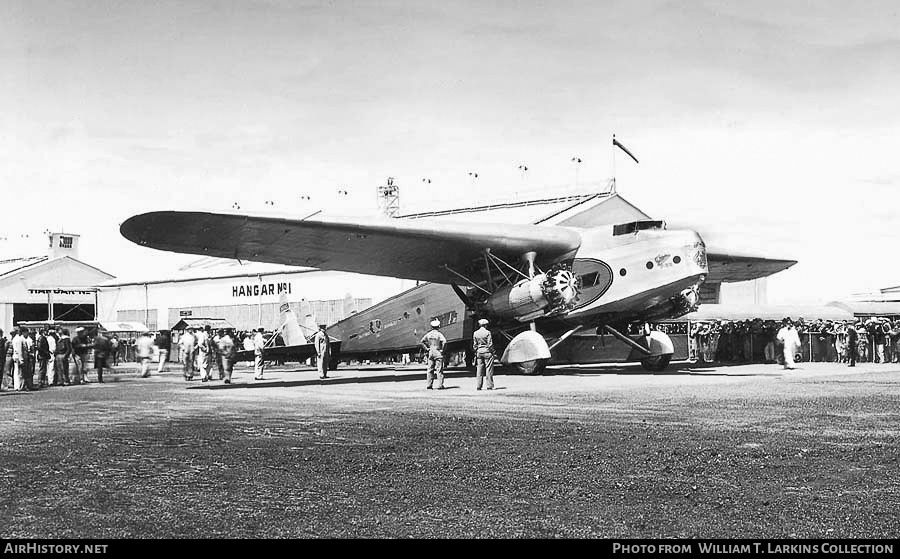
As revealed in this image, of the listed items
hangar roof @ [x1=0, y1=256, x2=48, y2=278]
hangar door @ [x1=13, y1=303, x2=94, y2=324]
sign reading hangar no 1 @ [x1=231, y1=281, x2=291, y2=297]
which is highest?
hangar roof @ [x1=0, y1=256, x2=48, y2=278]

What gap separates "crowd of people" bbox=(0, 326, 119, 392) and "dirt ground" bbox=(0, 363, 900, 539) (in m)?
6.55

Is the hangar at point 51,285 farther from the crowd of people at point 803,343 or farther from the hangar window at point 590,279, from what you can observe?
the hangar window at point 590,279

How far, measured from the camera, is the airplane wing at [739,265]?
2791cm

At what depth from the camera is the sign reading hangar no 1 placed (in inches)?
1835

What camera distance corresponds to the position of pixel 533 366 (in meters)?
22.4

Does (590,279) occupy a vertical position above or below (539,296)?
above

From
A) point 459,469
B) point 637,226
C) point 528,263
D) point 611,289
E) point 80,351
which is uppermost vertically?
point 637,226

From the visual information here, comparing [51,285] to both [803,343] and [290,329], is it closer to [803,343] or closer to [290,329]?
[290,329]

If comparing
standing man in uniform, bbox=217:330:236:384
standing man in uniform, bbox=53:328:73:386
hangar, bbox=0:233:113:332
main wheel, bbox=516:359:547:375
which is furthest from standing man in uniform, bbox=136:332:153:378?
hangar, bbox=0:233:113:332

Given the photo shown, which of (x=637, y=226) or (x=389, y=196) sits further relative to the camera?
(x=389, y=196)

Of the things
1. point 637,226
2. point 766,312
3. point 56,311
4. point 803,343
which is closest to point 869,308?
point 766,312

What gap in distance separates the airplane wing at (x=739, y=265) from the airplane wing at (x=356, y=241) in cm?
703

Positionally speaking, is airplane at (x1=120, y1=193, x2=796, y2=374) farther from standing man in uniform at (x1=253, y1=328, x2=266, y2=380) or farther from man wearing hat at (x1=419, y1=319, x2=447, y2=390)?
man wearing hat at (x1=419, y1=319, x2=447, y2=390)

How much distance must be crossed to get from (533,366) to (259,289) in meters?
28.9
